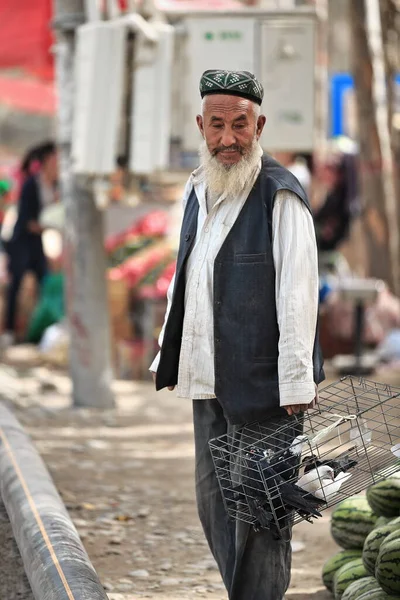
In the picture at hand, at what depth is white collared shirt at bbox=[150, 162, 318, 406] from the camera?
4.32 meters

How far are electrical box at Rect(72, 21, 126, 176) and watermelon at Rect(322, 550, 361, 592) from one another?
4.55 meters

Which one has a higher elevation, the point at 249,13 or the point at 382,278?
the point at 249,13

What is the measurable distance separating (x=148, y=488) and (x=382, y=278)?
831 cm

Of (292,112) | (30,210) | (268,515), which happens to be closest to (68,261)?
(292,112)

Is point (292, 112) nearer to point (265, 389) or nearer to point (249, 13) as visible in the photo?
point (249, 13)

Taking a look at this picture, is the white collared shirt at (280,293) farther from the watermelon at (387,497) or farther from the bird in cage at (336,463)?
the watermelon at (387,497)

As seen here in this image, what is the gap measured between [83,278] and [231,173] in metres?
5.94

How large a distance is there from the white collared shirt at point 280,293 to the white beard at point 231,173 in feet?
0.14

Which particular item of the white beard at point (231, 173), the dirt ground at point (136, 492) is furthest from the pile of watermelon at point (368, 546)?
the white beard at point (231, 173)

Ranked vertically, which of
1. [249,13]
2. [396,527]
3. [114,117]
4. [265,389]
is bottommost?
[396,527]

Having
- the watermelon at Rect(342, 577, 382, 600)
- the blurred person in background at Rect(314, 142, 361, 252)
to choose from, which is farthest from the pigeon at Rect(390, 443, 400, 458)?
the blurred person in background at Rect(314, 142, 361, 252)

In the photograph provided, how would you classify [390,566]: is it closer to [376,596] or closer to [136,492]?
[376,596]

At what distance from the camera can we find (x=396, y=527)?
484 centimetres

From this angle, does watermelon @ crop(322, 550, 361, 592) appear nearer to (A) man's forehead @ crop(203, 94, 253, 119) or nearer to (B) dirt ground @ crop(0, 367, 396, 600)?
(B) dirt ground @ crop(0, 367, 396, 600)
